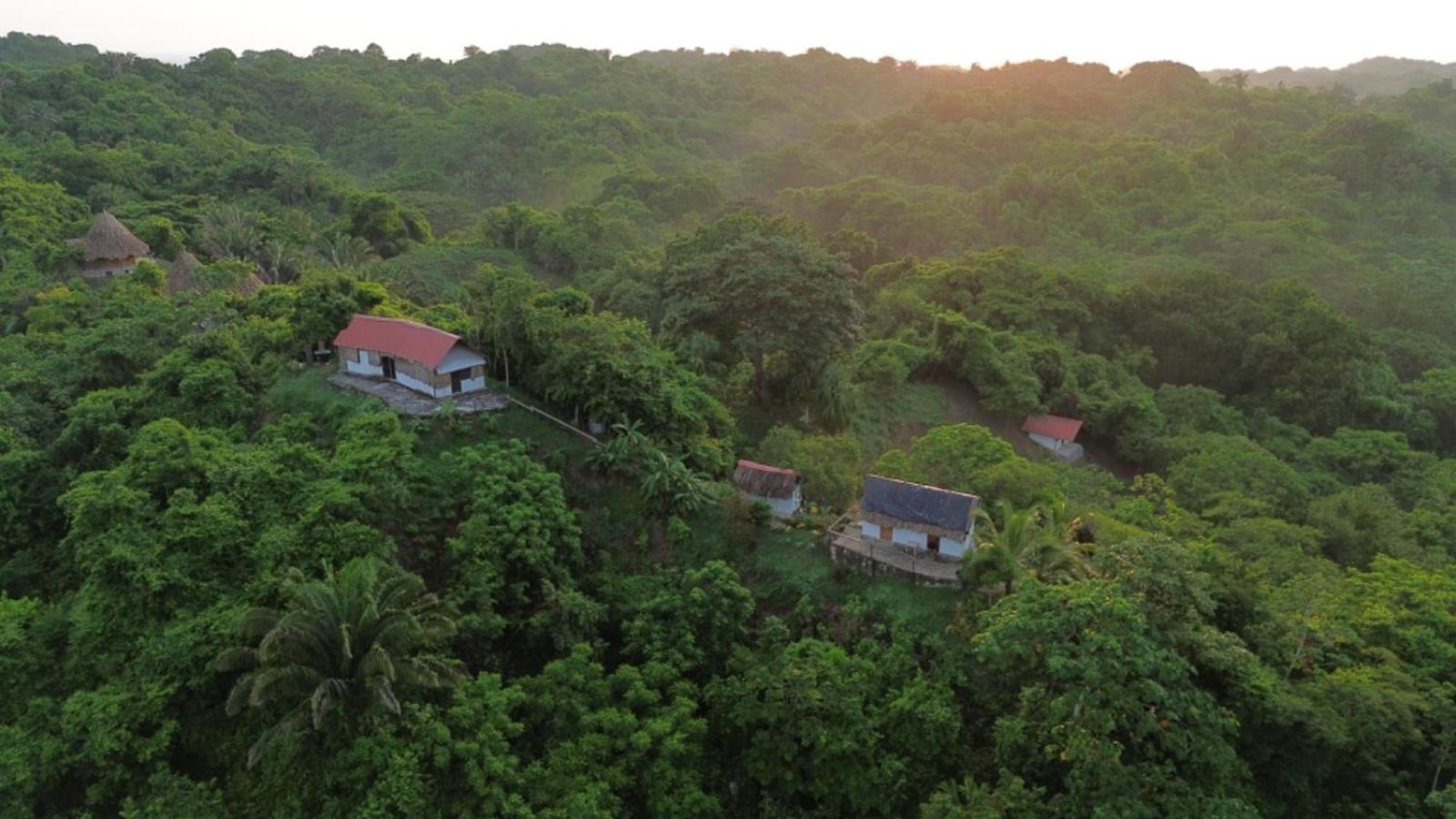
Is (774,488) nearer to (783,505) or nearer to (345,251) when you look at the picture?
(783,505)

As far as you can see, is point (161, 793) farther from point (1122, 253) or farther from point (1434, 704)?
point (1122, 253)

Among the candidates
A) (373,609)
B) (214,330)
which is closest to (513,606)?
(373,609)

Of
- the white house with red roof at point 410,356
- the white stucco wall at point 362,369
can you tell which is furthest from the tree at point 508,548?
the white stucco wall at point 362,369

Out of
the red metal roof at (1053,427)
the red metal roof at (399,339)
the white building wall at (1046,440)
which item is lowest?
the white building wall at (1046,440)

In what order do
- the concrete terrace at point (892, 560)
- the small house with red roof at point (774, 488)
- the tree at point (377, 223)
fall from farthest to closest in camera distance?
the tree at point (377, 223) < the small house with red roof at point (774, 488) < the concrete terrace at point (892, 560)

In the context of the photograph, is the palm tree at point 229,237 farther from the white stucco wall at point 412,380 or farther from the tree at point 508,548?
the tree at point 508,548

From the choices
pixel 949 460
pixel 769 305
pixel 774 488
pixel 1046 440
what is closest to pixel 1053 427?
pixel 1046 440
